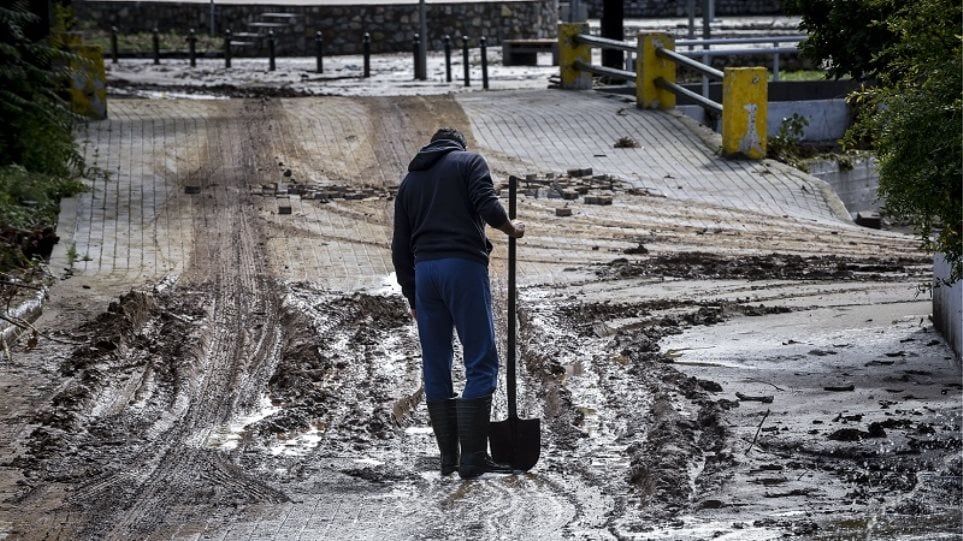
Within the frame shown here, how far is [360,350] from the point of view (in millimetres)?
9477

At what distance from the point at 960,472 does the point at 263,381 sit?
13.7 feet

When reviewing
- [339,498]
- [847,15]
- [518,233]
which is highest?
[847,15]

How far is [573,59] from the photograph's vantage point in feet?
70.6

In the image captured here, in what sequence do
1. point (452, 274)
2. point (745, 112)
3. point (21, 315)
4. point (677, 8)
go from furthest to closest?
point (677, 8)
point (745, 112)
point (21, 315)
point (452, 274)

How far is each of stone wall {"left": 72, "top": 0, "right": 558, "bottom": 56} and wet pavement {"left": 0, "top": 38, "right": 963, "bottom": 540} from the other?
17.4 m

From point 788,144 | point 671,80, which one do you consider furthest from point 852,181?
point 671,80

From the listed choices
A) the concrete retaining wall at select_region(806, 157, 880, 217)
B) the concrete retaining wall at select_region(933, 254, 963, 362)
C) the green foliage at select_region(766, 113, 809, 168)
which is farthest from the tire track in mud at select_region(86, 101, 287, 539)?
the concrete retaining wall at select_region(806, 157, 880, 217)

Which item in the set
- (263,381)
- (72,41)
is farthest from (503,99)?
(263,381)

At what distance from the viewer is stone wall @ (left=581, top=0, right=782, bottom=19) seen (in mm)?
44875

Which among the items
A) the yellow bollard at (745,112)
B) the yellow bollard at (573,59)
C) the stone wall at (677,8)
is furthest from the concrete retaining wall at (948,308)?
the stone wall at (677,8)

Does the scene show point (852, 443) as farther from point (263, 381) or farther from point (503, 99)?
point (503, 99)

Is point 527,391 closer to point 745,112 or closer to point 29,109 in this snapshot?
point 29,109

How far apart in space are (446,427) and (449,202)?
3.66ft

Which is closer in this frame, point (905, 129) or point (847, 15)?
point (905, 129)
